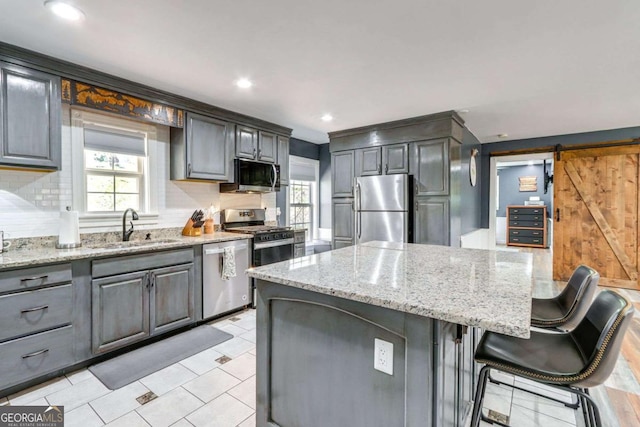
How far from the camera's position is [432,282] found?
1.38m

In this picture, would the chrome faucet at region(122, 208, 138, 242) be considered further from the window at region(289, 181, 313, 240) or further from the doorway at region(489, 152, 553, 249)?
the doorway at region(489, 152, 553, 249)

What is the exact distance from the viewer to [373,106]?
11.8 feet

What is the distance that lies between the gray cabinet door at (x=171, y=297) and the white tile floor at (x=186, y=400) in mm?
519

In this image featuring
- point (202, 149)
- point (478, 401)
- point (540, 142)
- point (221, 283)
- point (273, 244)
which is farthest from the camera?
point (540, 142)

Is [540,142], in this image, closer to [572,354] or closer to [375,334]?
[572,354]

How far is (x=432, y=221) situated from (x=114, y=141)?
3.70 metres

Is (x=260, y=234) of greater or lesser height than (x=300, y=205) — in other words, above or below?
below

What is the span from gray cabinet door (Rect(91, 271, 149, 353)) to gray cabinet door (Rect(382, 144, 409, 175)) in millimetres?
3210

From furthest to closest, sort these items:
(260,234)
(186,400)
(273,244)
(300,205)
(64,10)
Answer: (300,205) → (273,244) → (260,234) → (186,400) → (64,10)

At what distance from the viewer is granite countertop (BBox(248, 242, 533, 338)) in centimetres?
100

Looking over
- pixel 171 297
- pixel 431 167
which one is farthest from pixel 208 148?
pixel 431 167

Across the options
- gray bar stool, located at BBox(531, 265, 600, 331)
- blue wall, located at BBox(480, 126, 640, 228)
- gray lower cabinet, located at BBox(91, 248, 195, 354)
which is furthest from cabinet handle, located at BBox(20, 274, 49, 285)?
blue wall, located at BBox(480, 126, 640, 228)

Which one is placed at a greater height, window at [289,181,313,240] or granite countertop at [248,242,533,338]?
window at [289,181,313,240]

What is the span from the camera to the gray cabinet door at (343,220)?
15.7 feet
